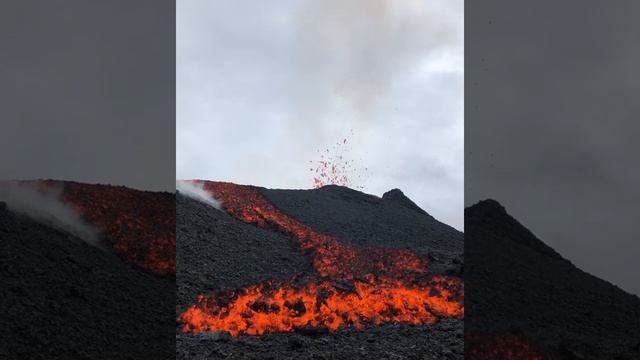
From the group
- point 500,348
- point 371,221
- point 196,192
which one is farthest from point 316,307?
point 196,192

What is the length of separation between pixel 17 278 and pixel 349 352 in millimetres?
8415

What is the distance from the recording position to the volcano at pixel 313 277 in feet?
50.0

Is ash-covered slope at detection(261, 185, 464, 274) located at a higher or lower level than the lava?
higher

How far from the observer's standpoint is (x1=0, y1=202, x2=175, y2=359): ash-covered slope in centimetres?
1370

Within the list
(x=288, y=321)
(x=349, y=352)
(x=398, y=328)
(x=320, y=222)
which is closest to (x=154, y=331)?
(x=288, y=321)

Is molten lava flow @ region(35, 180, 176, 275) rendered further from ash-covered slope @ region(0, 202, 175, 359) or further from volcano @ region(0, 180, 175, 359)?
ash-covered slope @ region(0, 202, 175, 359)

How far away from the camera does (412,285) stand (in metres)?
20.2

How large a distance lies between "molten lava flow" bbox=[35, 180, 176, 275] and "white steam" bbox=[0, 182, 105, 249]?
14.2 inches

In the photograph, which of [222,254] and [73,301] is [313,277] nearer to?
[222,254]

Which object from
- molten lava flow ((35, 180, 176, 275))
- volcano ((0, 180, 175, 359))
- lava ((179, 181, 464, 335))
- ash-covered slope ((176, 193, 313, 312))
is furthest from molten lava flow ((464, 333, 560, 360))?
molten lava flow ((35, 180, 176, 275))

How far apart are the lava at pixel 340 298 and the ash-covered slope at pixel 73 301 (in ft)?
4.24

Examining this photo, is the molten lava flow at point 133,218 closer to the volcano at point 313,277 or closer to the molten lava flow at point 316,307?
the volcano at point 313,277

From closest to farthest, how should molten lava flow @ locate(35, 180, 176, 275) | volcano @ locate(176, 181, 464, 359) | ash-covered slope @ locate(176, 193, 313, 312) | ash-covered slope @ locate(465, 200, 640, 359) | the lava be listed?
1. volcano @ locate(176, 181, 464, 359)
2. the lava
3. ash-covered slope @ locate(465, 200, 640, 359)
4. molten lava flow @ locate(35, 180, 176, 275)
5. ash-covered slope @ locate(176, 193, 313, 312)

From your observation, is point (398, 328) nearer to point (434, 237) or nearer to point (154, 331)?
point (154, 331)
